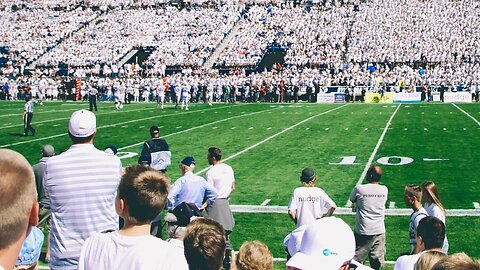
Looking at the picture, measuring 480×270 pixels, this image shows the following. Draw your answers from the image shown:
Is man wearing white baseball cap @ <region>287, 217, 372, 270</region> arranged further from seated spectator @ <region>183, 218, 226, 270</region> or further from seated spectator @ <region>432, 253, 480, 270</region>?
seated spectator @ <region>183, 218, 226, 270</region>

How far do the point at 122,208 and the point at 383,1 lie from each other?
6528 centimetres

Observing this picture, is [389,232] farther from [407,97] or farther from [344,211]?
[407,97]

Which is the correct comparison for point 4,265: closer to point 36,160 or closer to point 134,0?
point 36,160

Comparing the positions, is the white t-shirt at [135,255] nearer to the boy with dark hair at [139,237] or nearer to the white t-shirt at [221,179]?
the boy with dark hair at [139,237]

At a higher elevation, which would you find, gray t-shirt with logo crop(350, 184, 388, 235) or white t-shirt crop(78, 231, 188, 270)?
white t-shirt crop(78, 231, 188, 270)

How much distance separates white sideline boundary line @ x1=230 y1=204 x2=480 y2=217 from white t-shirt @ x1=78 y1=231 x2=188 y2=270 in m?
8.53

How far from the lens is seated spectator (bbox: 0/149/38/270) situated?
2424mm

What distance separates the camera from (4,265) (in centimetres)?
249

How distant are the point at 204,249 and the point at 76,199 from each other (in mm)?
1496

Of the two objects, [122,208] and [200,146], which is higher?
[122,208]

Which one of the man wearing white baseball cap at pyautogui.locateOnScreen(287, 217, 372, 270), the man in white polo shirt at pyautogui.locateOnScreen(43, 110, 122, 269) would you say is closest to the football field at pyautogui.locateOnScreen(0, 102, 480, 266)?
the man in white polo shirt at pyautogui.locateOnScreen(43, 110, 122, 269)

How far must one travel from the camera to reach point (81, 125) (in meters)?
5.69

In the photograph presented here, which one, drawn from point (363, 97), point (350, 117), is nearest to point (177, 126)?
point (350, 117)

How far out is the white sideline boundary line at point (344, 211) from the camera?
39.9 feet
